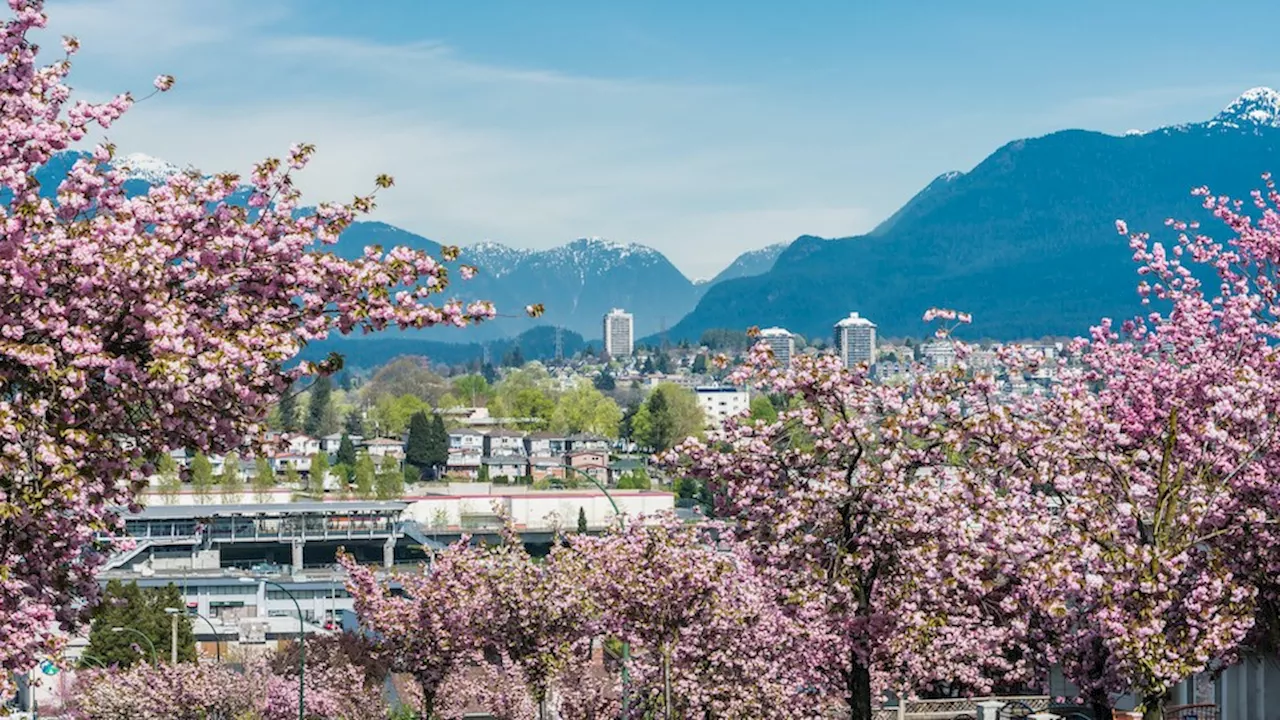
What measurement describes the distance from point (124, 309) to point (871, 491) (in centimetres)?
1392

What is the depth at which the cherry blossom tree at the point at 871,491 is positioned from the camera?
2473 centimetres

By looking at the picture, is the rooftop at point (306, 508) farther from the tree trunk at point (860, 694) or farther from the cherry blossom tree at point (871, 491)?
the cherry blossom tree at point (871, 491)

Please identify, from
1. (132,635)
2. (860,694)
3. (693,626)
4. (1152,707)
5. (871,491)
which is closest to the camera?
(1152,707)

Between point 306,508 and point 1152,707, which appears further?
point 306,508

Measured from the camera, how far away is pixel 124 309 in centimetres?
1523

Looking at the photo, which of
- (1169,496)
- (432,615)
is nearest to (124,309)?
(1169,496)

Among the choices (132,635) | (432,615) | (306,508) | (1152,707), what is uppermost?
(1152,707)

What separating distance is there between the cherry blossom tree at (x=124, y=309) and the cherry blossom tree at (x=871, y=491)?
384 inches

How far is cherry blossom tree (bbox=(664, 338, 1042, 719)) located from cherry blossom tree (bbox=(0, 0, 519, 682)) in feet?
32.0

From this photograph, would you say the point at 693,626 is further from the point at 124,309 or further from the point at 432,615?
the point at 124,309

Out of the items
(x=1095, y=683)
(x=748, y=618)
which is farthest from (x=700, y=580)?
(x=1095, y=683)

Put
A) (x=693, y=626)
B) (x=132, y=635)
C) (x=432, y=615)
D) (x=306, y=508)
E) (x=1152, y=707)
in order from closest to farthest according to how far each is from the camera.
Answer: (x=1152, y=707) < (x=693, y=626) < (x=432, y=615) < (x=132, y=635) < (x=306, y=508)

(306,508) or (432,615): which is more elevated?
(432,615)

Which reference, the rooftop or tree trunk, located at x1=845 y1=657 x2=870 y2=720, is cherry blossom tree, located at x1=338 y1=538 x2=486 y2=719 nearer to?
tree trunk, located at x1=845 y1=657 x2=870 y2=720
